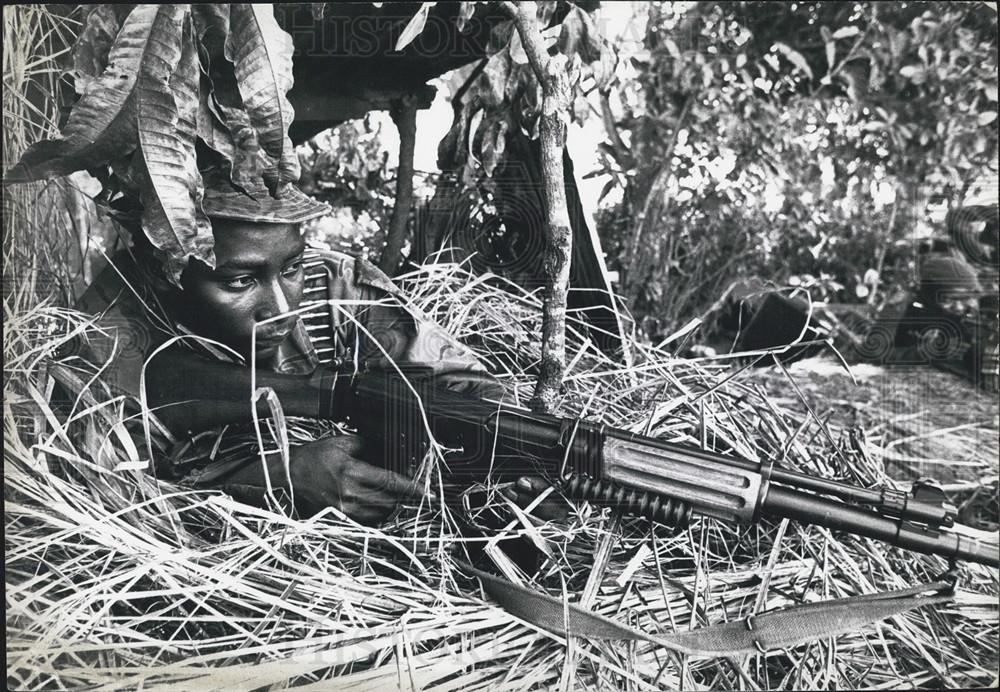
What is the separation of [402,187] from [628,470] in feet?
2.32

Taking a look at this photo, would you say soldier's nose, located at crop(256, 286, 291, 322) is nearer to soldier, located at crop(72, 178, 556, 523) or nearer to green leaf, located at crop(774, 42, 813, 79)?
soldier, located at crop(72, 178, 556, 523)

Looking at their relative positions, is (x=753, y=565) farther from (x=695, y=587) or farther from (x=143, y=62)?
(x=143, y=62)

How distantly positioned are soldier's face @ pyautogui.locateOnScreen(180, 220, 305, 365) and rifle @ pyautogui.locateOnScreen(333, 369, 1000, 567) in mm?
186

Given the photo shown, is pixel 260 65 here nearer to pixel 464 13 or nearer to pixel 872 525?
pixel 464 13

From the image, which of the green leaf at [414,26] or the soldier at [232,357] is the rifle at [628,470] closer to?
the soldier at [232,357]

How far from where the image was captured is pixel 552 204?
4.37ft

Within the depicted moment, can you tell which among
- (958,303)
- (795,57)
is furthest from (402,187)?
(958,303)

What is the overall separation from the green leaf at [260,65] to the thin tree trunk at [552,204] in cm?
42

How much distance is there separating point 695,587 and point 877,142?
39.0 inches

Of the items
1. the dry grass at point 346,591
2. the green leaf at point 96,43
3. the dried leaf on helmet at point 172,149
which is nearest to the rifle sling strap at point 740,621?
the dry grass at point 346,591

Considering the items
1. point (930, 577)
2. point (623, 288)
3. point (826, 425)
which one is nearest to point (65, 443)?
point (623, 288)

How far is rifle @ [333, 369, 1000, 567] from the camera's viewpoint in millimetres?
1149

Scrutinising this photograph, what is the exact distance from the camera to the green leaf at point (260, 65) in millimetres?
1145

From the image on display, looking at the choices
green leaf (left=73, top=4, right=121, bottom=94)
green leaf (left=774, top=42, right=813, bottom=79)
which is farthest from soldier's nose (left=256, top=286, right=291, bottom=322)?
green leaf (left=774, top=42, right=813, bottom=79)
